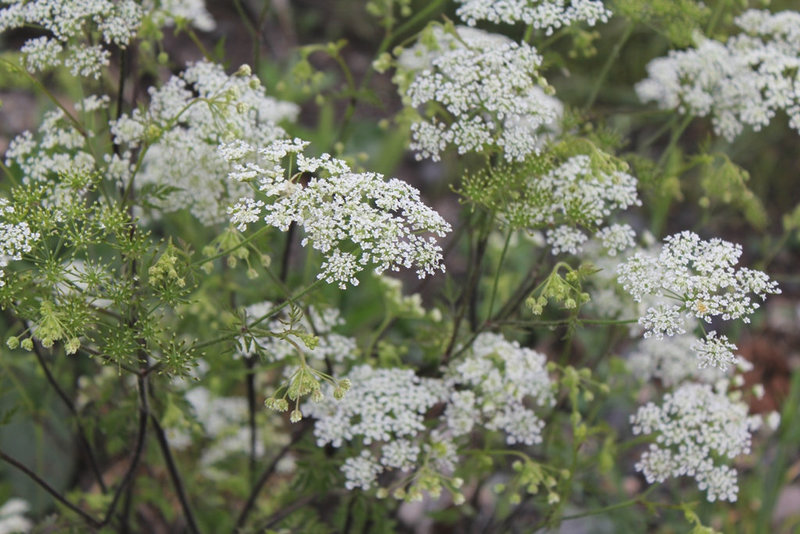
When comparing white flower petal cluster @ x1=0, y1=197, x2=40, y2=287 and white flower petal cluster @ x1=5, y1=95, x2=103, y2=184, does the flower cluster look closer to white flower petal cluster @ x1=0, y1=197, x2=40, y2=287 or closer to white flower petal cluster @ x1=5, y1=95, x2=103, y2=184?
white flower petal cluster @ x1=5, y1=95, x2=103, y2=184

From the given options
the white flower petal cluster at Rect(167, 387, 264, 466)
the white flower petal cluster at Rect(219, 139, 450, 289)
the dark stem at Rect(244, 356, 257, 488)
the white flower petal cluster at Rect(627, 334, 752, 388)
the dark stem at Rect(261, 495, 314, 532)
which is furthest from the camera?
the white flower petal cluster at Rect(167, 387, 264, 466)

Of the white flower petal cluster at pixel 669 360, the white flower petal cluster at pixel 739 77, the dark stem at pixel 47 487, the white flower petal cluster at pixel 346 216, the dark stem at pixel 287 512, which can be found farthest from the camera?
the white flower petal cluster at pixel 669 360

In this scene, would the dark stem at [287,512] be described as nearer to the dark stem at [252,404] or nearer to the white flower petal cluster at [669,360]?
the dark stem at [252,404]

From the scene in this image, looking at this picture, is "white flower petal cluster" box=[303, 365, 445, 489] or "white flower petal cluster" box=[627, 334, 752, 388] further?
"white flower petal cluster" box=[627, 334, 752, 388]

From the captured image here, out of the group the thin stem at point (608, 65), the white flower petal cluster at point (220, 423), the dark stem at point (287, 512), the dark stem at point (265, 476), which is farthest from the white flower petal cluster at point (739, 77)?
the white flower petal cluster at point (220, 423)

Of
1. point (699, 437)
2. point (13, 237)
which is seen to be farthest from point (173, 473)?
point (699, 437)

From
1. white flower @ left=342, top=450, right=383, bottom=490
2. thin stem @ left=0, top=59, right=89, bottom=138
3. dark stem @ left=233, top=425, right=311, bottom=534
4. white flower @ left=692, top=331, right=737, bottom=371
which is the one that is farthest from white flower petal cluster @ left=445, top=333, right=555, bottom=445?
thin stem @ left=0, top=59, right=89, bottom=138

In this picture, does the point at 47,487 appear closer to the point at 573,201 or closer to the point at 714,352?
the point at 573,201
